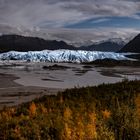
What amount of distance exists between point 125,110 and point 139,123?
68 centimetres

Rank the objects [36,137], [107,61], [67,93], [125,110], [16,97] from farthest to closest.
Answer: [107,61]
[16,97]
[67,93]
[125,110]
[36,137]

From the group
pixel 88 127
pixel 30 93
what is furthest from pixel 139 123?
pixel 30 93

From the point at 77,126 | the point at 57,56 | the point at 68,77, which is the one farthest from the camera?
the point at 57,56

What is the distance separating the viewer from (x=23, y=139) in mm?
10484

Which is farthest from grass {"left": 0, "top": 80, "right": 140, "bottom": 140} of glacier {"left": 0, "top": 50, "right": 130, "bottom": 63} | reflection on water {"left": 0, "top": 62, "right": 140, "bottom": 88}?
glacier {"left": 0, "top": 50, "right": 130, "bottom": 63}

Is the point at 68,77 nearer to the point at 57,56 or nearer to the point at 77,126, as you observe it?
the point at 77,126

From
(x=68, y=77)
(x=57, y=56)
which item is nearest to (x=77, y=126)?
(x=68, y=77)

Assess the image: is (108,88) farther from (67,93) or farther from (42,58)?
(42,58)

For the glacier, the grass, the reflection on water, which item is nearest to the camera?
the grass

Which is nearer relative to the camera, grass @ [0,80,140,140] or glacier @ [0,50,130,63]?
grass @ [0,80,140,140]

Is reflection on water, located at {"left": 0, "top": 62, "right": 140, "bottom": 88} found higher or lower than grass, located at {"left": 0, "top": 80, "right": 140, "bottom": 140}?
lower

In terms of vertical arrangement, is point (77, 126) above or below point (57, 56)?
above

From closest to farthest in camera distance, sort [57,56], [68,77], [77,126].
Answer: [77,126]
[68,77]
[57,56]

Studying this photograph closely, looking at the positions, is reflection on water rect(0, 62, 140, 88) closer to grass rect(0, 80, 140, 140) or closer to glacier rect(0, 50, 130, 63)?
grass rect(0, 80, 140, 140)
